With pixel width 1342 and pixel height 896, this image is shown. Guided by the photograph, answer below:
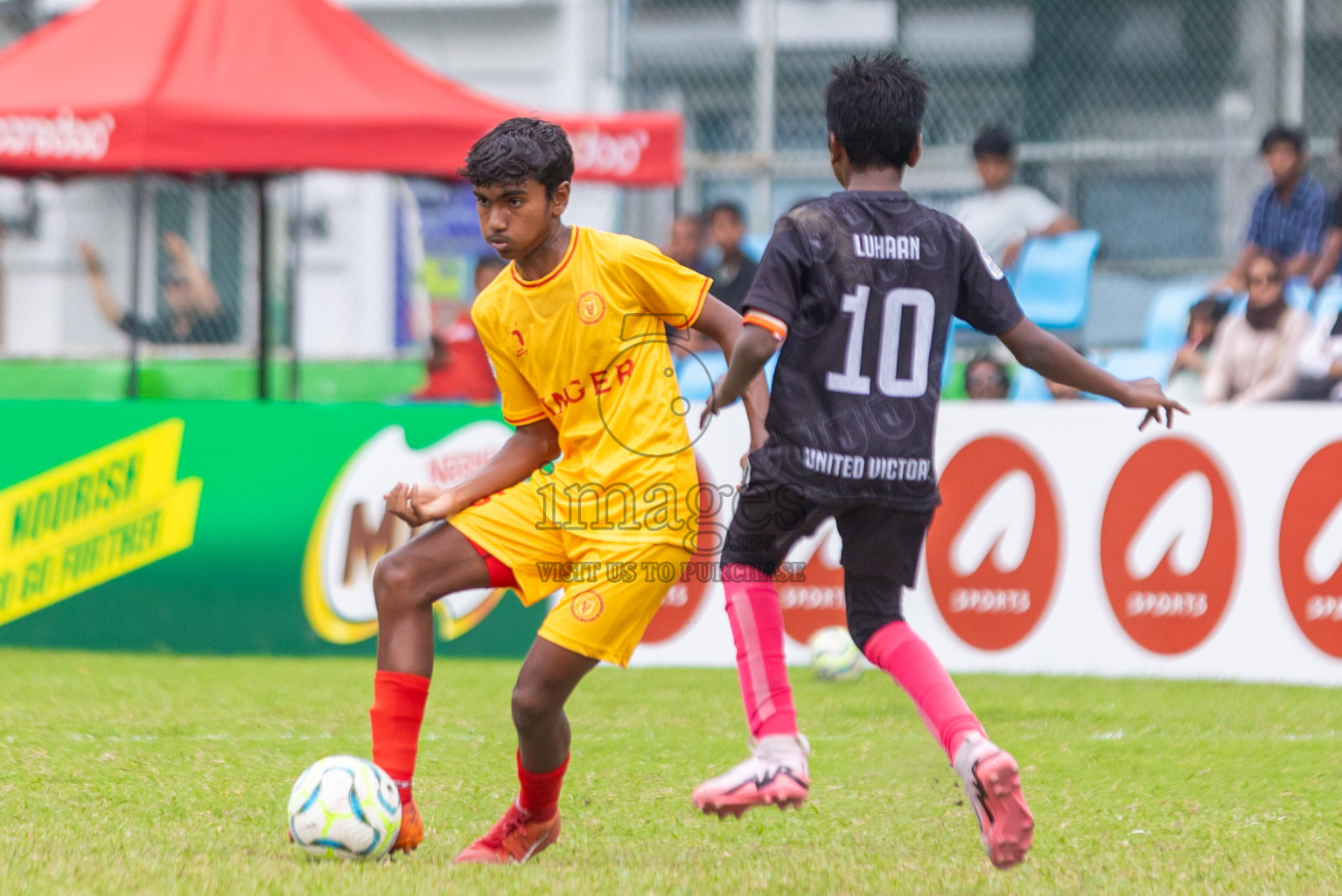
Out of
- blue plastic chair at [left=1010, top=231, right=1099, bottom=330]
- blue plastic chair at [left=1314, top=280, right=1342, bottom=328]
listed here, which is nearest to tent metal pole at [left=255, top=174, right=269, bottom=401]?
blue plastic chair at [left=1010, top=231, right=1099, bottom=330]

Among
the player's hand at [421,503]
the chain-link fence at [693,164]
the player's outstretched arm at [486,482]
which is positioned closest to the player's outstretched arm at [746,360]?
the player's outstretched arm at [486,482]

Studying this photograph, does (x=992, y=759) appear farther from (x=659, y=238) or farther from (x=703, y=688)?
(x=659, y=238)

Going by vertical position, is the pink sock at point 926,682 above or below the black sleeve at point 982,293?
below

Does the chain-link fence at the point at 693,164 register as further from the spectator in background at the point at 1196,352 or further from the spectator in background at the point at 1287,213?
the spectator in background at the point at 1196,352

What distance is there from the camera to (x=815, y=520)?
401cm

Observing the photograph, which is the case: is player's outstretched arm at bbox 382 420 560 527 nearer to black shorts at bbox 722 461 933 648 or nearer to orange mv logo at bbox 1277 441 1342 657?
black shorts at bbox 722 461 933 648

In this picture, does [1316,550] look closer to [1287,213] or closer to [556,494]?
[1287,213]

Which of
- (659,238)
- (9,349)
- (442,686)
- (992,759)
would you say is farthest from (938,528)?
(9,349)

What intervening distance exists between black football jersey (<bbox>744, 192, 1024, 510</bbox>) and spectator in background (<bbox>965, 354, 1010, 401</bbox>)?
5.37m

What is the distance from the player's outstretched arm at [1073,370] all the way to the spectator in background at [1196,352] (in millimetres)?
4938

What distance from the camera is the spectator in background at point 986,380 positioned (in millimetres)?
9328

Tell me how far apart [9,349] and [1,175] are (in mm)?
5888

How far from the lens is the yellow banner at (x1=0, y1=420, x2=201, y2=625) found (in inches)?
318

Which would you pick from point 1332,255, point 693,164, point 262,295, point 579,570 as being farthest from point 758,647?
point 693,164
